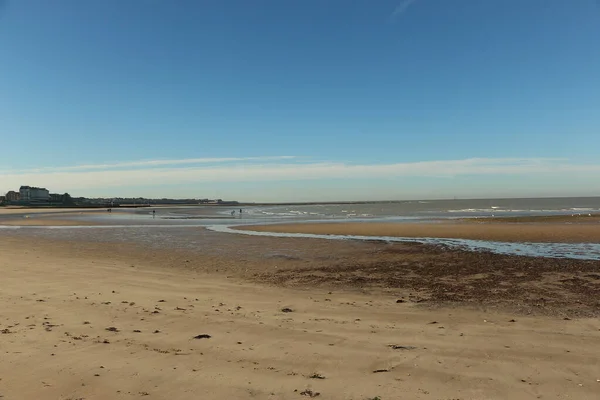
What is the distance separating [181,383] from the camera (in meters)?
4.78

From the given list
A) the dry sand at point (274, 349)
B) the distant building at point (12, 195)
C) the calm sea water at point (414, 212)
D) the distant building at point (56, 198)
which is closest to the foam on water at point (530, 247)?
the dry sand at point (274, 349)

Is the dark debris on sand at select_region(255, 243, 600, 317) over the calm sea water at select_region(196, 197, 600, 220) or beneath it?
beneath

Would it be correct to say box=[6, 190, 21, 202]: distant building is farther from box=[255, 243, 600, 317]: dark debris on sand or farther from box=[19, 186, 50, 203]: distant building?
box=[255, 243, 600, 317]: dark debris on sand

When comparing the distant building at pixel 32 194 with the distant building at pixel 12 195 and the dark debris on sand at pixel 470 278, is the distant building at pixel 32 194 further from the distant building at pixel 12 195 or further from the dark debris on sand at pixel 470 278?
the dark debris on sand at pixel 470 278

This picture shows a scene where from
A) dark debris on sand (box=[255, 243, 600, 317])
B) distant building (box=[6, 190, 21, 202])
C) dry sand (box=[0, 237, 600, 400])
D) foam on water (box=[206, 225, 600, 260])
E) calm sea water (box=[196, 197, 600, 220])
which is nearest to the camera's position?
dry sand (box=[0, 237, 600, 400])

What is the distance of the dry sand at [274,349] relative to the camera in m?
4.69

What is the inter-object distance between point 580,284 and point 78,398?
12.4 metres

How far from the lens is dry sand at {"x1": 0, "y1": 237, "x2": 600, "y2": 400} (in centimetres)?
469

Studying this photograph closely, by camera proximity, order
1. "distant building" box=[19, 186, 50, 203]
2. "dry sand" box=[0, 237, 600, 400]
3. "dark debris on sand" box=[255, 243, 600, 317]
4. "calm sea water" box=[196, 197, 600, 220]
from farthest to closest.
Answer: "distant building" box=[19, 186, 50, 203] < "calm sea water" box=[196, 197, 600, 220] < "dark debris on sand" box=[255, 243, 600, 317] < "dry sand" box=[0, 237, 600, 400]

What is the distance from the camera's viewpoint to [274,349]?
236 inches

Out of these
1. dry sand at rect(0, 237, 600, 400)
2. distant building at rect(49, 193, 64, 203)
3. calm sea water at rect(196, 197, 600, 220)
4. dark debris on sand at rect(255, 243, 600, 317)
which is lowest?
dark debris on sand at rect(255, 243, 600, 317)

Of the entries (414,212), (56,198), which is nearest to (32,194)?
(56,198)

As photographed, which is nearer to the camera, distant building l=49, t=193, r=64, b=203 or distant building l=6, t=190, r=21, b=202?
distant building l=49, t=193, r=64, b=203

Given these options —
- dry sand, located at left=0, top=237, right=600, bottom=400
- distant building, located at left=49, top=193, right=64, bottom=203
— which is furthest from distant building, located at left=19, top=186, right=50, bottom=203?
dry sand, located at left=0, top=237, right=600, bottom=400
